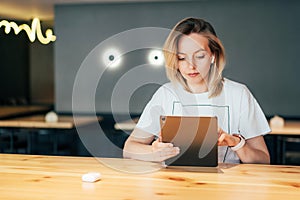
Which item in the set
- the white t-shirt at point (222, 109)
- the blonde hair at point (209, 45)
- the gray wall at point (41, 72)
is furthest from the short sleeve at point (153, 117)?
the gray wall at point (41, 72)

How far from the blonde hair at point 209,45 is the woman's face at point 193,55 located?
1.0 inches

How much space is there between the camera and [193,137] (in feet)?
6.29

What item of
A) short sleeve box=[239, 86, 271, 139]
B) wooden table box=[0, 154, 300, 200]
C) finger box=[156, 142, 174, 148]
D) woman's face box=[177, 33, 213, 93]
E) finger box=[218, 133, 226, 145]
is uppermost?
woman's face box=[177, 33, 213, 93]

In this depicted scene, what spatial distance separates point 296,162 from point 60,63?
12.6ft

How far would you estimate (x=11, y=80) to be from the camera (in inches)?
369

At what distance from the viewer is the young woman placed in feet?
7.86

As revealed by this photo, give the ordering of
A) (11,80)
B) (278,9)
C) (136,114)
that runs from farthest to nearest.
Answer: (11,80) < (136,114) < (278,9)

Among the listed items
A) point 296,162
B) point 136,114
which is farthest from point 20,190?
point 136,114

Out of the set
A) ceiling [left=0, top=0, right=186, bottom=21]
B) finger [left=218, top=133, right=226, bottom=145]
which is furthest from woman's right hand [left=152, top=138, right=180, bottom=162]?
ceiling [left=0, top=0, right=186, bottom=21]

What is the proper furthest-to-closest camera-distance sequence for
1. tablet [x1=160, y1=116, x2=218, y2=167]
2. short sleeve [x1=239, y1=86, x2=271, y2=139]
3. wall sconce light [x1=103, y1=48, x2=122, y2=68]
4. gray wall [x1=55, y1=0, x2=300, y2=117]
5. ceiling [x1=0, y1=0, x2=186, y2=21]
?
1. ceiling [x1=0, y1=0, x2=186, y2=21]
2. wall sconce light [x1=103, y1=48, x2=122, y2=68]
3. gray wall [x1=55, y1=0, x2=300, y2=117]
4. short sleeve [x1=239, y1=86, x2=271, y2=139]
5. tablet [x1=160, y1=116, x2=218, y2=167]

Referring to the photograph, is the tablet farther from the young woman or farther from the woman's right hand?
the young woman

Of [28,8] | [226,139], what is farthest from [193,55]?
[28,8]

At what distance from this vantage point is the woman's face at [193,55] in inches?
98.7

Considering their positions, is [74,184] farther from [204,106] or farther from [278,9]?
[278,9]
